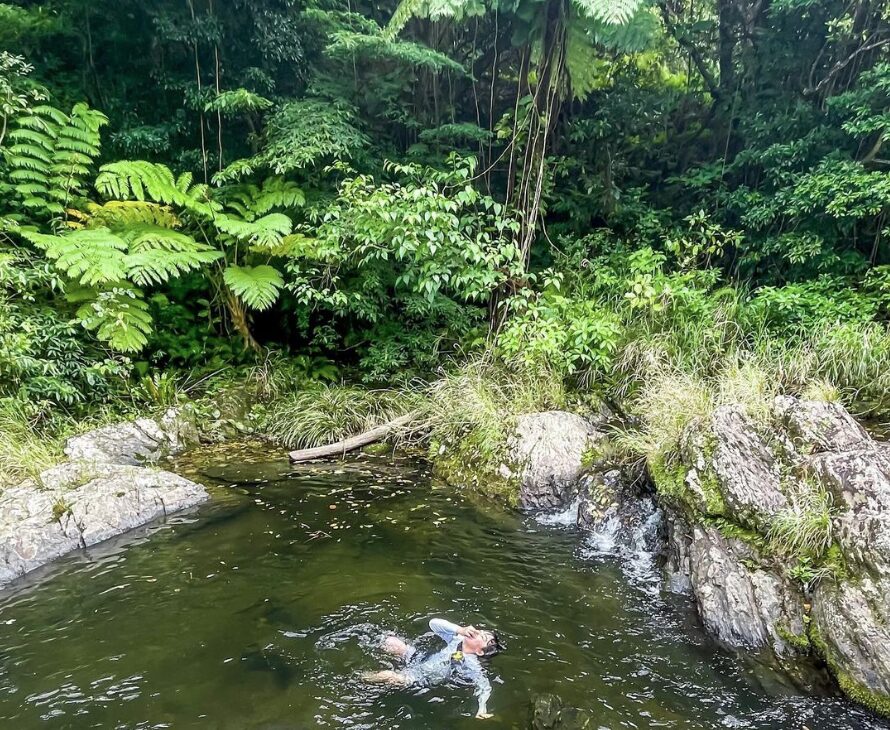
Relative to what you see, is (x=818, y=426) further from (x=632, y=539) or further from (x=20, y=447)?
(x=20, y=447)

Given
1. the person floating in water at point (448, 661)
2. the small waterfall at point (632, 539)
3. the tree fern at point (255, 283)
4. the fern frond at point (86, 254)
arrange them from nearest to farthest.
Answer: the person floating in water at point (448, 661)
the small waterfall at point (632, 539)
the fern frond at point (86, 254)
the tree fern at point (255, 283)

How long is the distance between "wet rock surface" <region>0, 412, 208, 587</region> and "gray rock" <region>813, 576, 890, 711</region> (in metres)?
5.05

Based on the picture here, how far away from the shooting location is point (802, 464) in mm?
3877

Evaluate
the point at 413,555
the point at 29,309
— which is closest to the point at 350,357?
the point at 29,309

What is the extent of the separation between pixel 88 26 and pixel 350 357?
5855mm

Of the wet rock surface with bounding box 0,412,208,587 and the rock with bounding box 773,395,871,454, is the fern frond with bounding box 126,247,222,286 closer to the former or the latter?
the wet rock surface with bounding box 0,412,208,587

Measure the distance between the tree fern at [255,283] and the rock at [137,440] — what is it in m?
1.61

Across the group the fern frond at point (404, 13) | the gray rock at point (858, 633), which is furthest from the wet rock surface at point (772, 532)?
the fern frond at point (404, 13)

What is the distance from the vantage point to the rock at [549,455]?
17.7ft

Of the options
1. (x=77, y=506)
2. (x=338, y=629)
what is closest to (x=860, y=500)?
(x=338, y=629)

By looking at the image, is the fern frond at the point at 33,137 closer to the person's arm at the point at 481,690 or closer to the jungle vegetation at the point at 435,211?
the jungle vegetation at the point at 435,211

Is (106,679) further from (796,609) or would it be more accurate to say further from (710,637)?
(796,609)

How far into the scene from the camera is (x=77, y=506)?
15.7 feet

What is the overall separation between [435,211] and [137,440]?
4.17 metres
